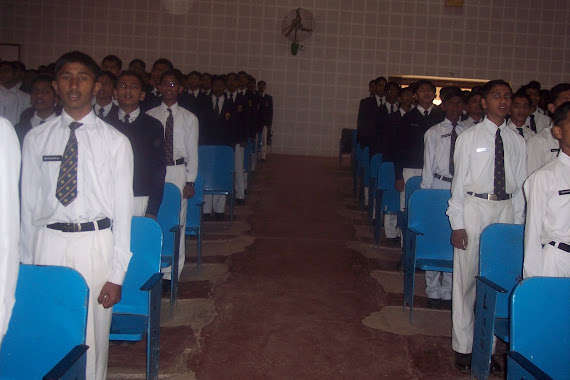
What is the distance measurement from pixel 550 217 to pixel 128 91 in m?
2.74

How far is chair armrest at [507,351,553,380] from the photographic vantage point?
214cm

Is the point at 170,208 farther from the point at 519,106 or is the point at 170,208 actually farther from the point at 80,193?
the point at 519,106

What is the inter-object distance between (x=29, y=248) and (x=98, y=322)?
0.45 m

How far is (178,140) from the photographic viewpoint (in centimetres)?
531

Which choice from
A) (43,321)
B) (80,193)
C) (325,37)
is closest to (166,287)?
(80,193)

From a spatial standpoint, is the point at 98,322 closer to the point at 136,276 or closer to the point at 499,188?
the point at 136,276

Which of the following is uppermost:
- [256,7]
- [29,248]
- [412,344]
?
[256,7]

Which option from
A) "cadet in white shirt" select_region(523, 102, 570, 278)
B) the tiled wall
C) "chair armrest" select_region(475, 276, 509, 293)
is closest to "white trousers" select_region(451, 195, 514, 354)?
"chair armrest" select_region(475, 276, 509, 293)

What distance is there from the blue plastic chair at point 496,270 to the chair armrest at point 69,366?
2.10m

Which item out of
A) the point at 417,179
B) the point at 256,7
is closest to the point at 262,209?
the point at 417,179

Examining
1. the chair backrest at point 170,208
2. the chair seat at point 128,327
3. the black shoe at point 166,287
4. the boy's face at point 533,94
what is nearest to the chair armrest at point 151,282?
the chair seat at point 128,327

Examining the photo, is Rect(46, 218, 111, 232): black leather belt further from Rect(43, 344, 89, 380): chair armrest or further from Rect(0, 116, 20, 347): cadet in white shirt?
→ Rect(0, 116, 20, 347): cadet in white shirt

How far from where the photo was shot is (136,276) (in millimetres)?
3287

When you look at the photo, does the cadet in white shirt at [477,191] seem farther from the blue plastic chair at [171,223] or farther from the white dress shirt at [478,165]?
the blue plastic chair at [171,223]
